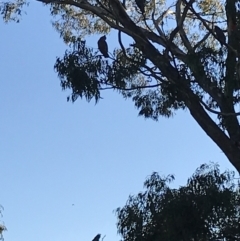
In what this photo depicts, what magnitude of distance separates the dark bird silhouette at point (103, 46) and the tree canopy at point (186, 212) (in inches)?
75.1

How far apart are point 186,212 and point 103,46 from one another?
263 cm

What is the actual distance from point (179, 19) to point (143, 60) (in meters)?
1.04

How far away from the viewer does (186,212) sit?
25.6 feet

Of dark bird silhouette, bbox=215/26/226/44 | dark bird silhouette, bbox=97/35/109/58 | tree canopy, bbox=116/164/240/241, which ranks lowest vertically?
tree canopy, bbox=116/164/240/241

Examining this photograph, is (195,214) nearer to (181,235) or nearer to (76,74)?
(181,235)

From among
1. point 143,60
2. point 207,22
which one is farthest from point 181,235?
point 207,22

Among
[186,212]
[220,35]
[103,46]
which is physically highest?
[220,35]

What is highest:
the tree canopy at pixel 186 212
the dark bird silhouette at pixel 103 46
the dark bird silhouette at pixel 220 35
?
the dark bird silhouette at pixel 220 35

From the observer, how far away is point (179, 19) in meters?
10.2

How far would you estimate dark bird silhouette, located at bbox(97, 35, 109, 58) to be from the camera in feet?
29.6

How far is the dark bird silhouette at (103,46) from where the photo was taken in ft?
29.6

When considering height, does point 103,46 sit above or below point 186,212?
above

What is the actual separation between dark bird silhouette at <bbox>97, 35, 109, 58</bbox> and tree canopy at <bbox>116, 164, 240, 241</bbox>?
1.91 metres

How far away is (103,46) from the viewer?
907 cm
